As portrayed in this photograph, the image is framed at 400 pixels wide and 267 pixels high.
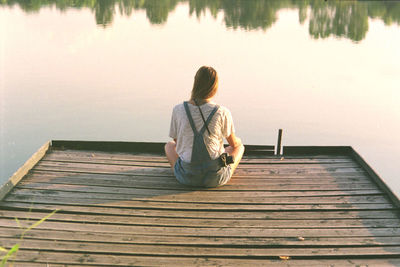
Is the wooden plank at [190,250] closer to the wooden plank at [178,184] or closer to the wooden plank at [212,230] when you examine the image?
the wooden plank at [212,230]

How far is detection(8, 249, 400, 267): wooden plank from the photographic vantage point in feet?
10.8

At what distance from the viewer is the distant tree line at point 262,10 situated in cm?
2419

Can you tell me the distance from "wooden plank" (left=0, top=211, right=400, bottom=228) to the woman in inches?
22.8

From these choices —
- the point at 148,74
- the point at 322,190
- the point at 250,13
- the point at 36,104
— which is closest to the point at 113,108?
the point at 36,104

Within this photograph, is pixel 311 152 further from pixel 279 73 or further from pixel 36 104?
pixel 279 73

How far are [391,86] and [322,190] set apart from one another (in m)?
9.63

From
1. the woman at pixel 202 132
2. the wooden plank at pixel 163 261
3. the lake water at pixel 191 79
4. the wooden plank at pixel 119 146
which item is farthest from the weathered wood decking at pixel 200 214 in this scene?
the lake water at pixel 191 79

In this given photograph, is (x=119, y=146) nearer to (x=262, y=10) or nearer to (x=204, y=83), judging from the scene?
(x=204, y=83)

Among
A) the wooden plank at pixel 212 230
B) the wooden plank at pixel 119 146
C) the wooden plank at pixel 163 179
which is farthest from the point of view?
the wooden plank at pixel 119 146

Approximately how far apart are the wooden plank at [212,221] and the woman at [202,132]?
1.90ft

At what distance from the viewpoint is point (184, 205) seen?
4.21 meters

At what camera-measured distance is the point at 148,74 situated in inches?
521

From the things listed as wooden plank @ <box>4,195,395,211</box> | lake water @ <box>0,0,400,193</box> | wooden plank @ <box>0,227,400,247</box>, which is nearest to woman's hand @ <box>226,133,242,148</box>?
wooden plank @ <box>4,195,395,211</box>

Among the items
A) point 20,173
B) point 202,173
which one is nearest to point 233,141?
point 202,173
